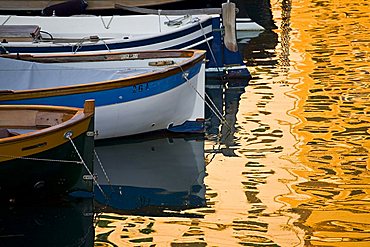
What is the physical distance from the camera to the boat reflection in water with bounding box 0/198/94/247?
9.57 metres

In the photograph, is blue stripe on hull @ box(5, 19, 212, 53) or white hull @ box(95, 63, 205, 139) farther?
blue stripe on hull @ box(5, 19, 212, 53)

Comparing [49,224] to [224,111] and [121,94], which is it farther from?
[224,111]

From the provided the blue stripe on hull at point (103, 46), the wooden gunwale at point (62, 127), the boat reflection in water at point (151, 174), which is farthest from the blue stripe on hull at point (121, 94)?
the blue stripe on hull at point (103, 46)

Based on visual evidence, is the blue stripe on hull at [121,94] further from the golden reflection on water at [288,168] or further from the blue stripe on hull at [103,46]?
the blue stripe on hull at [103,46]

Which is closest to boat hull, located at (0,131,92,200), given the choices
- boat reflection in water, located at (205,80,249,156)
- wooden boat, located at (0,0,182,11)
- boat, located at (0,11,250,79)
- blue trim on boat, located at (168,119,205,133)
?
boat reflection in water, located at (205,80,249,156)

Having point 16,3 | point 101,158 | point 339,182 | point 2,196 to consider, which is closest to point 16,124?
point 2,196

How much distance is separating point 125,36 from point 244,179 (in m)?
5.11

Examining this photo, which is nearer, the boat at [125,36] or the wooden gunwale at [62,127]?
the wooden gunwale at [62,127]

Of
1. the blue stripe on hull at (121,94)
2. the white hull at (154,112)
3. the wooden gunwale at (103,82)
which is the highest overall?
the wooden gunwale at (103,82)

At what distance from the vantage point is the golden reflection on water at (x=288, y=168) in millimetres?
9648

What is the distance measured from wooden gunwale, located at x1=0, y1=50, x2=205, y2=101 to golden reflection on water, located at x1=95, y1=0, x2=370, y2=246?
1.05m

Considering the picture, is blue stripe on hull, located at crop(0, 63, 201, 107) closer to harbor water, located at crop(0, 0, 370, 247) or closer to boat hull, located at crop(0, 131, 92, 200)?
harbor water, located at crop(0, 0, 370, 247)

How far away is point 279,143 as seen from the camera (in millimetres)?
12773

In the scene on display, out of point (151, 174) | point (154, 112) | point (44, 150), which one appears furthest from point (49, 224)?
point (154, 112)
